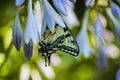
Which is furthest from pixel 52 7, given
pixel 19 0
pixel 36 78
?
pixel 36 78

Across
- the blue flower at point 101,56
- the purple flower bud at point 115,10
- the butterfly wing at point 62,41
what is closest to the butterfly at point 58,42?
the butterfly wing at point 62,41

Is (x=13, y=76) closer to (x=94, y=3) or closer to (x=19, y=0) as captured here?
(x=94, y=3)

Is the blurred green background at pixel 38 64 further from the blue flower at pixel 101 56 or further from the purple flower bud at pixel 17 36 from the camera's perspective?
the purple flower bud at pixel 17 36

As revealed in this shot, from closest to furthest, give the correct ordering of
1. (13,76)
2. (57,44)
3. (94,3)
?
(57,44) → (94,3) → (13,76)

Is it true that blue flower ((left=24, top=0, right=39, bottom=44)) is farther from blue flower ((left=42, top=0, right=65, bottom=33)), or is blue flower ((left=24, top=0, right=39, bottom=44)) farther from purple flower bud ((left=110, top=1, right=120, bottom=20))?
purple flower bud ((left=110, top=1, right=120, bottom=20))

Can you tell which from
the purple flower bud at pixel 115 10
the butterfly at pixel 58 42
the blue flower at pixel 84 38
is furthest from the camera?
the blue flower at pixel 84 38

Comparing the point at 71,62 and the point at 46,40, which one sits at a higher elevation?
the point at 46,40
